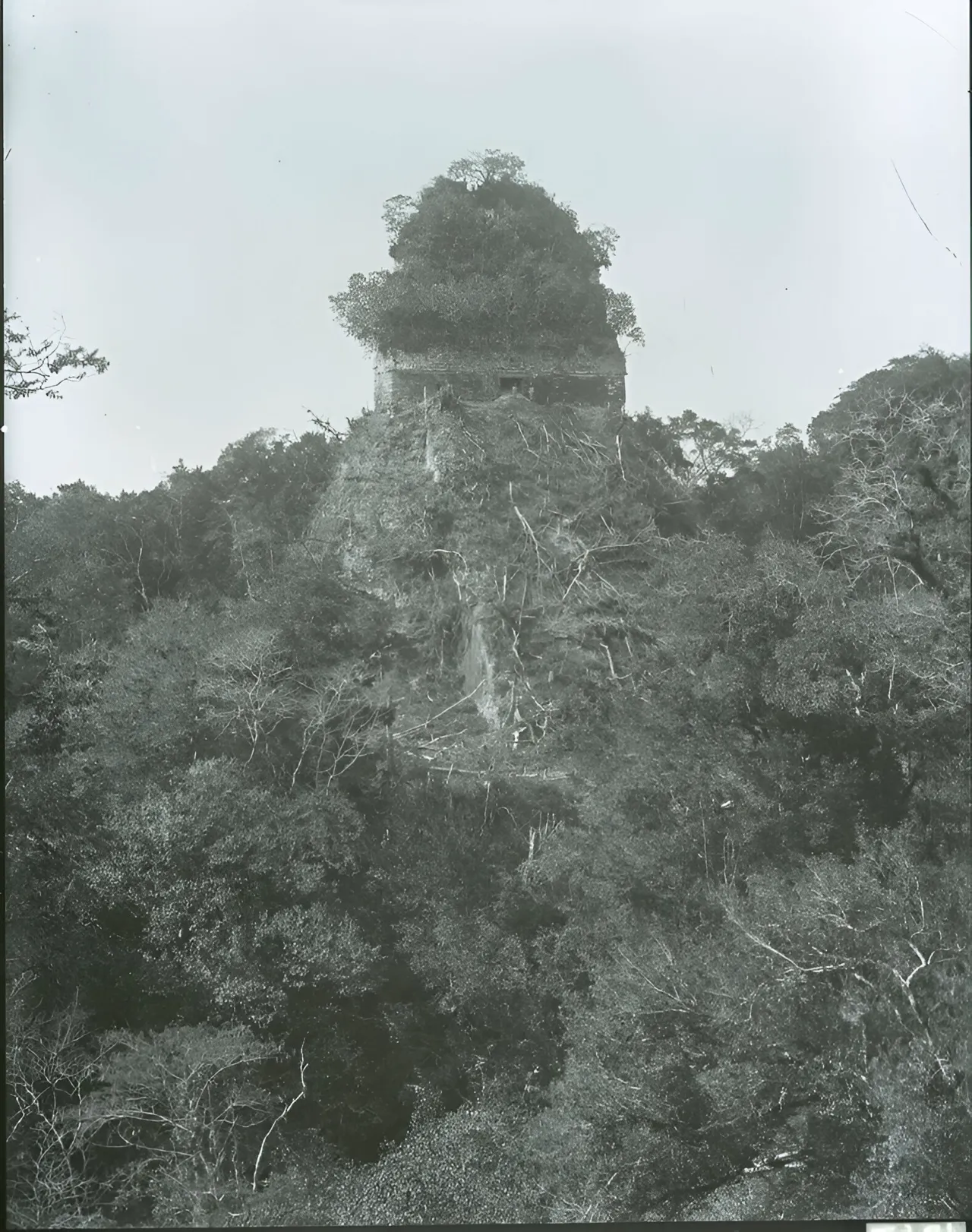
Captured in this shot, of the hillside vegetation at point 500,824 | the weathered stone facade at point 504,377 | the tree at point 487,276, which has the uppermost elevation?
the tree at point 487,276

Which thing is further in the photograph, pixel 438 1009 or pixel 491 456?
pixel 491 456

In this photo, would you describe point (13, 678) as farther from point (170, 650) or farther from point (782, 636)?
point (782, 636)

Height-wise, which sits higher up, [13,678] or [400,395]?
[400,395]

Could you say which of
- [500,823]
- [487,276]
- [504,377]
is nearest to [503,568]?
[504,377]

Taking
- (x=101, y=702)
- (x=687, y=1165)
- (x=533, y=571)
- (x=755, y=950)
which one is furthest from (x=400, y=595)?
(x=687, y=1165)

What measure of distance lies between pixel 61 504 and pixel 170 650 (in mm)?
1069

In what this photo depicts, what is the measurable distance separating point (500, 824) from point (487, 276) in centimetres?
340

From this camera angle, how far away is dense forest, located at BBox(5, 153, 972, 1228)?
19.3 ft

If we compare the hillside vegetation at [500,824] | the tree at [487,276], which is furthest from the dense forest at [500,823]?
the tree at [487,276]

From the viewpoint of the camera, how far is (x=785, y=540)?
6.48 meters

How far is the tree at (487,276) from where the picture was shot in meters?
6.45

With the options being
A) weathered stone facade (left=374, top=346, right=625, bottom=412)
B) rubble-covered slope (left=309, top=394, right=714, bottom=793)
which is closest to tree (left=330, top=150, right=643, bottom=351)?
weathered stone facade (left=374, top=346, right=625, bottom=412)

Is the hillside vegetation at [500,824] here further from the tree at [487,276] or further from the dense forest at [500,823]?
the tree at [487,276]

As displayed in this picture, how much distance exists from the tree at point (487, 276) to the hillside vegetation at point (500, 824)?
1.64 ft
